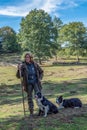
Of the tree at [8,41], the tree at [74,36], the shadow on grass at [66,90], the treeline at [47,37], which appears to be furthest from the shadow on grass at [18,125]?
the tree at [8,41]

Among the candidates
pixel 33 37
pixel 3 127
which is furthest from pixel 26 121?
pixel 33 37

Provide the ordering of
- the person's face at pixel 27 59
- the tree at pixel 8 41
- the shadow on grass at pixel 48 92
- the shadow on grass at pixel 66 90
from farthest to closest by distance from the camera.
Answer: the tree at pixel 8 41
the shadow on grass at pixel 66 90
the shadow on grass at pixel 48 92
the person's face at pixel 27 59

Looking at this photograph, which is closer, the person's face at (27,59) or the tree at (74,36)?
the person's face at (27,59)

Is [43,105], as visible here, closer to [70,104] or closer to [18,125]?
[18,125]

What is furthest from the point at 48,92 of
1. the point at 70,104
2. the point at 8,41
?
the point at 8,41

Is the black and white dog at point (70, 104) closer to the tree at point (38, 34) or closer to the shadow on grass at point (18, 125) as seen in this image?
the shadow on grass at point (18, 125)

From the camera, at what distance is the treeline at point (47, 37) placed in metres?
64.8

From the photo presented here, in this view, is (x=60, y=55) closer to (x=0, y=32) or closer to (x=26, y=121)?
(x=0, y=32)

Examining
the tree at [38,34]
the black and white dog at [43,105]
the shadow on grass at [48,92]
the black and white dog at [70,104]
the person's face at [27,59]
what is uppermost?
the tree at [38,34]

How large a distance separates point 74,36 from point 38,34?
12.7m

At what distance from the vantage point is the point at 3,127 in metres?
10.2

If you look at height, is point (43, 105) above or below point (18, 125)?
above

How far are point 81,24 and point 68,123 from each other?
6833cm

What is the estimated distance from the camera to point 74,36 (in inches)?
2931
